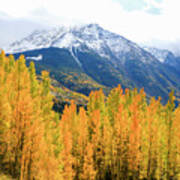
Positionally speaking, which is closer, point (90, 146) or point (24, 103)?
point (24, 103)

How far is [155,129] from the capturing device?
4638 centimetres

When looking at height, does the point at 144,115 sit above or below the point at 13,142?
above

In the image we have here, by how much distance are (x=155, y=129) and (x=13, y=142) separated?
2531cm

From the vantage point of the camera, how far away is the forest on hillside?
111ft

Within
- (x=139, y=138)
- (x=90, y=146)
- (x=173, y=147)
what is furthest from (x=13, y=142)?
(x=173, y=147)

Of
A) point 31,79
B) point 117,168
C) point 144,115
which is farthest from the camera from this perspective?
point 144,115

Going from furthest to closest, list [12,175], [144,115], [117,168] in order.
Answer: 1. [144,115]
2. [117,168]
3. [12,175]

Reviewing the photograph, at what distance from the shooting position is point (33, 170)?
33.6 m

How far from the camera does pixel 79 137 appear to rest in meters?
47.7

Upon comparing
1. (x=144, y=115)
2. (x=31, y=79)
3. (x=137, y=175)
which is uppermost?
(x=31, y=79)

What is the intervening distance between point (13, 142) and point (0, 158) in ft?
11.0

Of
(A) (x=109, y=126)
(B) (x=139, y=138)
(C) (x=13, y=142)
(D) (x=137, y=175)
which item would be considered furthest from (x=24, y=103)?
(D) (x=137, y=175)

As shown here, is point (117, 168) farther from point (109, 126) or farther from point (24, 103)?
point (24, 103)

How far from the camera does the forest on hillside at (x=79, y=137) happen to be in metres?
33.7
